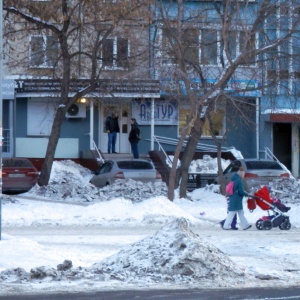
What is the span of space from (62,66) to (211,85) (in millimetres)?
6113

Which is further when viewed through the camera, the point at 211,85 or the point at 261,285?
the point at 211,85

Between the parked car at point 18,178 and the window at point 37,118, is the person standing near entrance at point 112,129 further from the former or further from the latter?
the parked car at point 18,178

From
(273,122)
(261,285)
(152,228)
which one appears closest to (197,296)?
(261,285)

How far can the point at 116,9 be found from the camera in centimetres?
2316

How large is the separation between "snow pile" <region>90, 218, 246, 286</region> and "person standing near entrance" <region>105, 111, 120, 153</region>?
76.3 ft

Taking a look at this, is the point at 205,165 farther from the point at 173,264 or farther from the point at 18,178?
the point at 173,264

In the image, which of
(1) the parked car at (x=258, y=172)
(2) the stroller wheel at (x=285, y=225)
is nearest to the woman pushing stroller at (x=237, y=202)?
(2) the stroller wheel at (x=285, y=225)

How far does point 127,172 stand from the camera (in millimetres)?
29328

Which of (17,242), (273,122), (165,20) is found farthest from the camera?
(273,122)

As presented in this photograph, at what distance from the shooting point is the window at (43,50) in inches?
1022

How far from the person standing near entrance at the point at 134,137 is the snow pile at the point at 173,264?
23.2 metres

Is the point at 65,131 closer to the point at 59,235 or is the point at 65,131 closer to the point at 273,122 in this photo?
the point at 273,122

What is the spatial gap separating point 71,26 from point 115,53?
69.8 inches

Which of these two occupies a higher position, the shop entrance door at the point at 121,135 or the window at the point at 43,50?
the window at the point at 43,50
